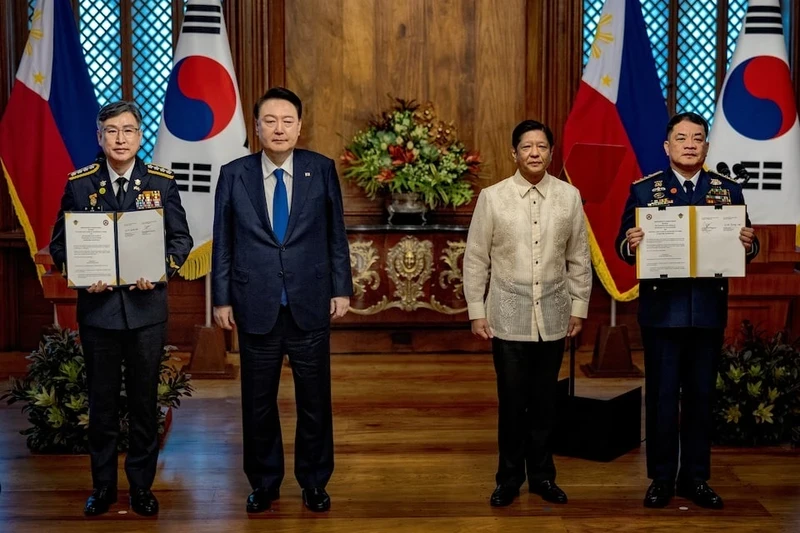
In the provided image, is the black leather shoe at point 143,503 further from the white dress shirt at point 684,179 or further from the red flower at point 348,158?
the red flower at point 348,158

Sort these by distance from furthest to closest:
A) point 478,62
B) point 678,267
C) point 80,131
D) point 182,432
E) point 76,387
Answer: point 478,62
point 80,131
point 182,432
point 76,387
point 678,267

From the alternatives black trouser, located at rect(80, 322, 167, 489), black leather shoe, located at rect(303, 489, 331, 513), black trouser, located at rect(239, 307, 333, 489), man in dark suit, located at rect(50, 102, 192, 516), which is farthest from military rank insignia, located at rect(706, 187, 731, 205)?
black trouser, located at rect(80, 322, 167, 489)

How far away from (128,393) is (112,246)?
1.82 feet

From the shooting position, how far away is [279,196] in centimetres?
376

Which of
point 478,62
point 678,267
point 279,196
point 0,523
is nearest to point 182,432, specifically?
point 0,523

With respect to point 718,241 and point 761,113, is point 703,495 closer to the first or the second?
point 718,241

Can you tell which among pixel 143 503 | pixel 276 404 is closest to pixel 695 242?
pixel 276 404

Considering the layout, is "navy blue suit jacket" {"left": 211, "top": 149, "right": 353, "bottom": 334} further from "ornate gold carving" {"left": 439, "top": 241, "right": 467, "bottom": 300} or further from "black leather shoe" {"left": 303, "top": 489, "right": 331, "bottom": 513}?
"ornate gold carving" {"left": 439, "top": 241, "right": 467, "bottom": 300}

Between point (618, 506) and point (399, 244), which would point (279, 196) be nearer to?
point (618, 506)

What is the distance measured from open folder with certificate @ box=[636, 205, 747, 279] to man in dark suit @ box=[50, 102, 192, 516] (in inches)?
65.6

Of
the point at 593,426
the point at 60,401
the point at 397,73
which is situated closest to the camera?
the point at 593,426

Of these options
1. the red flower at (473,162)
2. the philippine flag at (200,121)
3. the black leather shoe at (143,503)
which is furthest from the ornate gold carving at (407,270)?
the black leather shoe at (143,503)

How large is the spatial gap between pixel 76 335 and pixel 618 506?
2529 millimetres

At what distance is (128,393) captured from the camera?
150 inches
